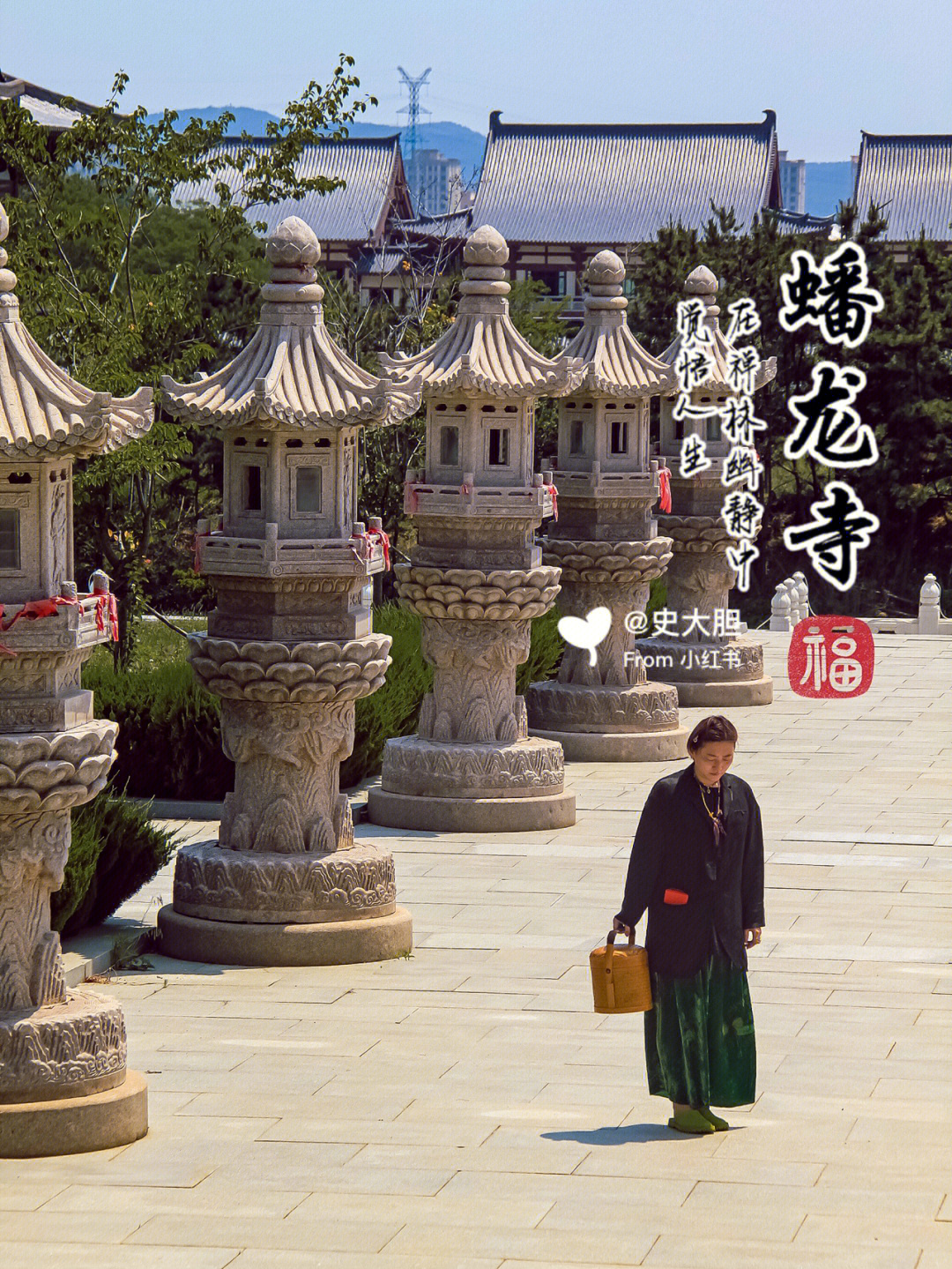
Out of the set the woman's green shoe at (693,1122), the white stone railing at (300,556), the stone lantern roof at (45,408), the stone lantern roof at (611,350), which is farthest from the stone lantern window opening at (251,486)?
the stone lantern roof at (611,350)

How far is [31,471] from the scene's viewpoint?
8109mm

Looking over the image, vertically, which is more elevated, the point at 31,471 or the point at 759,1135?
the point at 31,471

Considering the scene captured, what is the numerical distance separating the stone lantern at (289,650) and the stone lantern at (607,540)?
638cm

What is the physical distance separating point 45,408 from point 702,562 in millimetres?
13428

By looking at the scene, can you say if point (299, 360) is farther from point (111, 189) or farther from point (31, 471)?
point (111, 189)

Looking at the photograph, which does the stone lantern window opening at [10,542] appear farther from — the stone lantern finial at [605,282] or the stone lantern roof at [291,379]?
the stone lantern finial at [605,282]

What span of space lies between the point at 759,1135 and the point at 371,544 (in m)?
4.22

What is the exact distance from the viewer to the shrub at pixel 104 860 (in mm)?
10664

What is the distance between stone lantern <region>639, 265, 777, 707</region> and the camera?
68.0 feet

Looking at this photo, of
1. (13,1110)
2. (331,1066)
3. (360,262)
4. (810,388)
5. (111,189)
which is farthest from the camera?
(360,262)

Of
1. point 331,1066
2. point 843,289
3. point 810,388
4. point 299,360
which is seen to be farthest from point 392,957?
point 810,388

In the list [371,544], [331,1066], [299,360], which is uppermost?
[299,360]

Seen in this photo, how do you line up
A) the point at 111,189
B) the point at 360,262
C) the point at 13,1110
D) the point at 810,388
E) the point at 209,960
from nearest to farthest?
the point at 13,1110 → the point at 209,960 → the point at 111,189 → the point at 810,388 → the point at 360,262

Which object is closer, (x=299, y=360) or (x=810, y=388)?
(x=299, y=360)
